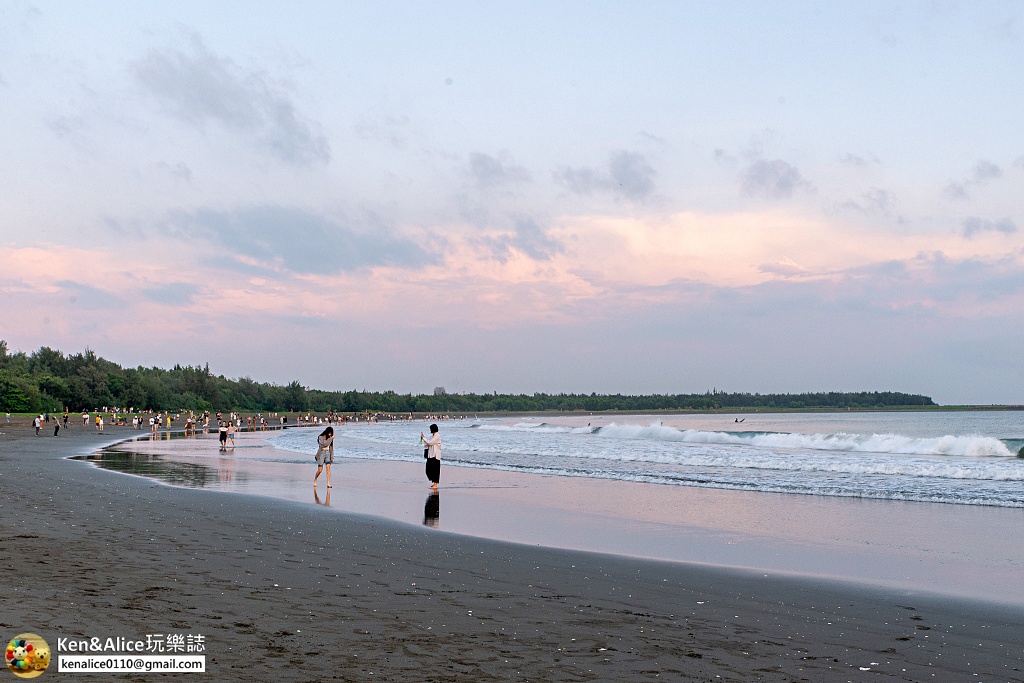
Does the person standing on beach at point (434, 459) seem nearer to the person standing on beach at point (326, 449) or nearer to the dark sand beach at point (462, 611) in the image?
the person standing on beach at point (326, 449)

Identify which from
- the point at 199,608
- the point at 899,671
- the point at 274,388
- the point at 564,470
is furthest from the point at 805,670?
the point at 274,388

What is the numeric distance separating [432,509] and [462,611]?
31.0ft

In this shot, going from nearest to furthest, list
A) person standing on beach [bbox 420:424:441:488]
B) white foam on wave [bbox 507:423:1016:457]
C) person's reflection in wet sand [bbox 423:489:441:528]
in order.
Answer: person's reflection in wet sand [bbox 423:489:441:528] < person standing on beach [bbox 420:424:441:488] < white foam on wave [bbox 507:423:1016:457]

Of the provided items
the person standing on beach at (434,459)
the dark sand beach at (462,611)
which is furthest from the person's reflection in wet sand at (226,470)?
the dark sand beach at (462,611)

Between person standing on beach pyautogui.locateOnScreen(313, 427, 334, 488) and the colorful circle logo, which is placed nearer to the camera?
the colorful circle logo

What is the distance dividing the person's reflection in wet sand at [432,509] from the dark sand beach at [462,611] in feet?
7.93

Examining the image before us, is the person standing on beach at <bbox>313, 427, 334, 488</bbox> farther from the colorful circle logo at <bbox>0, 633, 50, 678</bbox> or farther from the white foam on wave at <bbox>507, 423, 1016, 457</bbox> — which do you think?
the white foam on wave at <bbox>507, 423, 1016, 457</bbox>

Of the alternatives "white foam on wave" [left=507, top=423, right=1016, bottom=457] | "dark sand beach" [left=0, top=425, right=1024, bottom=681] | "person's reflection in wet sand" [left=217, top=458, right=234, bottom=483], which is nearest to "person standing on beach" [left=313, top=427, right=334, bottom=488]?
"person's reflection in wet sand" [left=217, top=458, right=234, bottom=483]

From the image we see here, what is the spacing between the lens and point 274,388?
17688 cm

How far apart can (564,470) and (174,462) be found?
1588 centimetres

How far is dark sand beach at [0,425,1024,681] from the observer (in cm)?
618

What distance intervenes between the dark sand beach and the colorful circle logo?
0.36 metres

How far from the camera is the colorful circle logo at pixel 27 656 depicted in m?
5.17

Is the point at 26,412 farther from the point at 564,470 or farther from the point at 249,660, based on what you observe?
the point at 249,660
